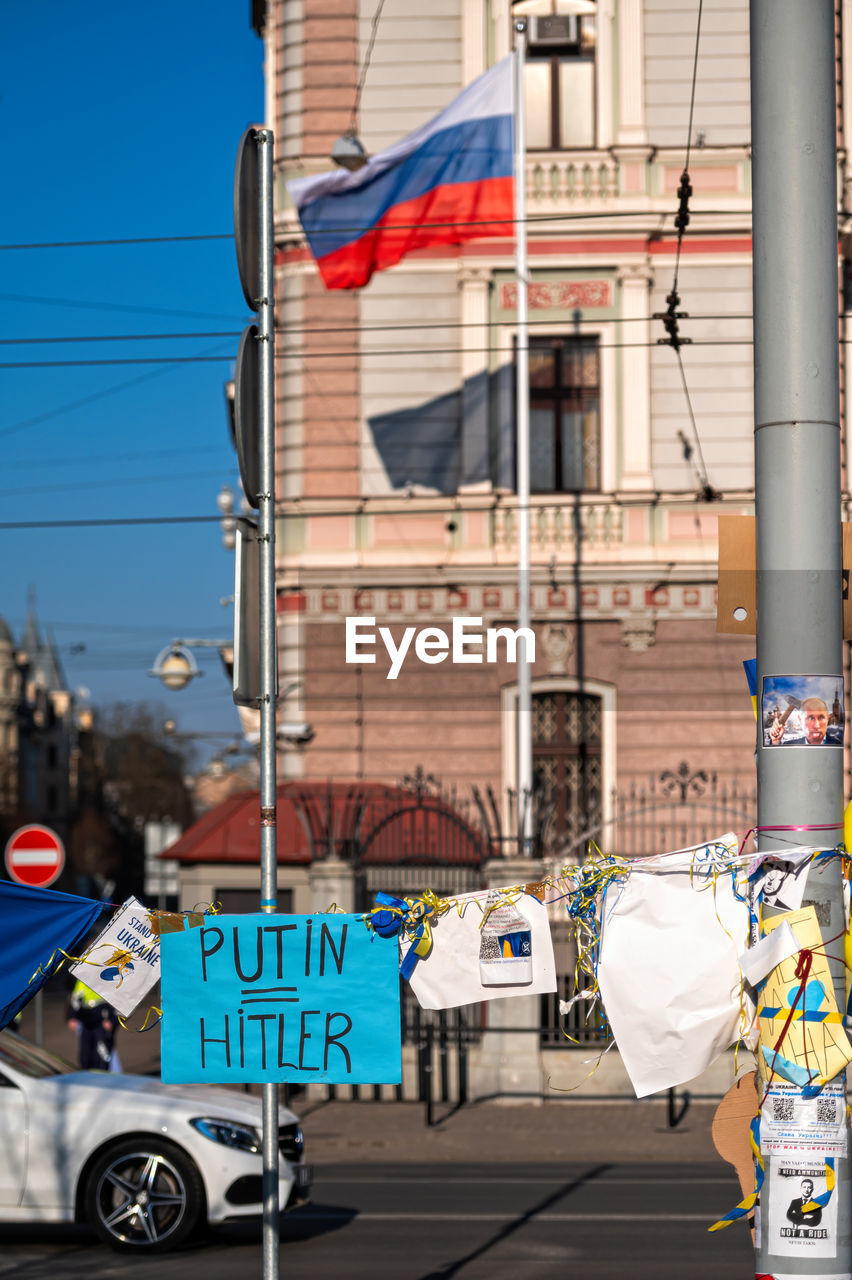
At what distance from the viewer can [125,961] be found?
18.8ft

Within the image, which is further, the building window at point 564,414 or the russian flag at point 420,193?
the building window at point 564,414

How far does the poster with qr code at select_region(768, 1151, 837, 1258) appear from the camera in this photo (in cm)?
420

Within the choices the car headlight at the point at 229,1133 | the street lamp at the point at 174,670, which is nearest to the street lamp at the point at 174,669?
the street lamp at the point at 174,670

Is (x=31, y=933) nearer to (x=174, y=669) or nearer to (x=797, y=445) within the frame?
(x=797, y=445)

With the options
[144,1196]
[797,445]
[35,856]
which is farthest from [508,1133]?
[797,445]

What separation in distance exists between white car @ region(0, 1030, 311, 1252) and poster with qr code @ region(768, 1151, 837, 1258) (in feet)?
21.3

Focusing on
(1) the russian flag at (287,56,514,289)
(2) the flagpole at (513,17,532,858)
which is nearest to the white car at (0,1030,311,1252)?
(2) the flagpole at (513,17,532,858)

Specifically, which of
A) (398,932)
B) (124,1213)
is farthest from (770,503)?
(124,1213)

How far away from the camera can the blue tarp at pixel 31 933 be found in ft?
19.6

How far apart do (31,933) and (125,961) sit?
0.47 metres

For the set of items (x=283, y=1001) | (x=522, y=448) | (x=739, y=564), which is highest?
(x=522, y=448)

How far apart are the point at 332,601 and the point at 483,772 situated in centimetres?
318

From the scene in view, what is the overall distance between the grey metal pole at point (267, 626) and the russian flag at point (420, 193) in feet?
44.2

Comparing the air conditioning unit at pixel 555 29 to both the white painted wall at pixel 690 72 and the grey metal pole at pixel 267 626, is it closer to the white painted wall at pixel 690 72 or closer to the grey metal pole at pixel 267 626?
the white painted wall at pixel 690 72
